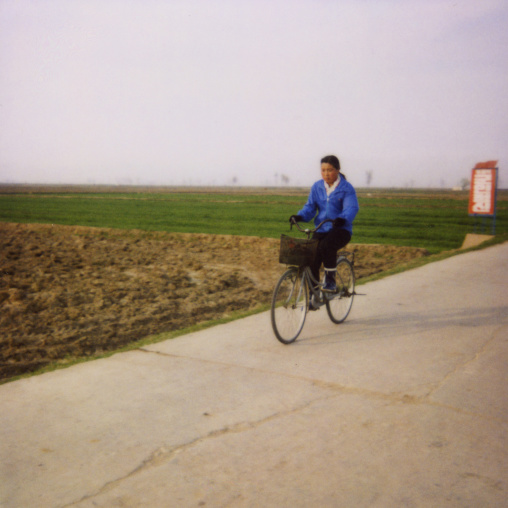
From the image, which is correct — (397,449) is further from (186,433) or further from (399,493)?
(186,433)

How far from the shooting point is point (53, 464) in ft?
9.94

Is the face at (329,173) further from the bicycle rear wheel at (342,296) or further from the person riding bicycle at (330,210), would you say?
the bicycle rear wheel at (342,296)

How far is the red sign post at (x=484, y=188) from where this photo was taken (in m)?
19.2

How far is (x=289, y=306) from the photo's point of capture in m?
5.51

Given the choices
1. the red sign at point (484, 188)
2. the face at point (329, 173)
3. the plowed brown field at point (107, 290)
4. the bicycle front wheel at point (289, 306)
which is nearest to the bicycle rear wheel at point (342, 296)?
the bicycle front wheel at point (289, 306)

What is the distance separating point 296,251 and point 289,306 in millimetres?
577

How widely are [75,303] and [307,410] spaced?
478 cm

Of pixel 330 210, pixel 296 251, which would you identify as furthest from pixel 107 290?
pixel 330 210

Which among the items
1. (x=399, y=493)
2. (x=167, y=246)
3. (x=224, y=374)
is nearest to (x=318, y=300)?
(x=224, y=374)

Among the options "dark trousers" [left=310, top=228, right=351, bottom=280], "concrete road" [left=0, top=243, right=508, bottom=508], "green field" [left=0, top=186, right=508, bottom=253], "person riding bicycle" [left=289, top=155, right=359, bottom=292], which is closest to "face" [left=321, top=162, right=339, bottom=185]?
"person riding bicycle" [left=289, top=155, right=359, bottom=292]

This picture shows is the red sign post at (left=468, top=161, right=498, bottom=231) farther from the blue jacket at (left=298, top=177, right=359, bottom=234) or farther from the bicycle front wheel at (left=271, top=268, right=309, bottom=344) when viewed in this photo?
the bicycle front wheel at (left=271, top=268, right=309, bottom=344)

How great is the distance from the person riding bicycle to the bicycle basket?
32 cm

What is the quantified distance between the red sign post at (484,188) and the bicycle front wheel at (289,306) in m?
15.8

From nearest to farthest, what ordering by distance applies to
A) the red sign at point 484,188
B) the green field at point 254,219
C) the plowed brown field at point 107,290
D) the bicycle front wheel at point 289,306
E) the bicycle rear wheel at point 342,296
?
the bicycle front wheel at point 289,306, the plowed brown field at point 107,290, the bicycle rear wheel at point 342,296, the red sign at point 484,188, the green field at point 254,219
